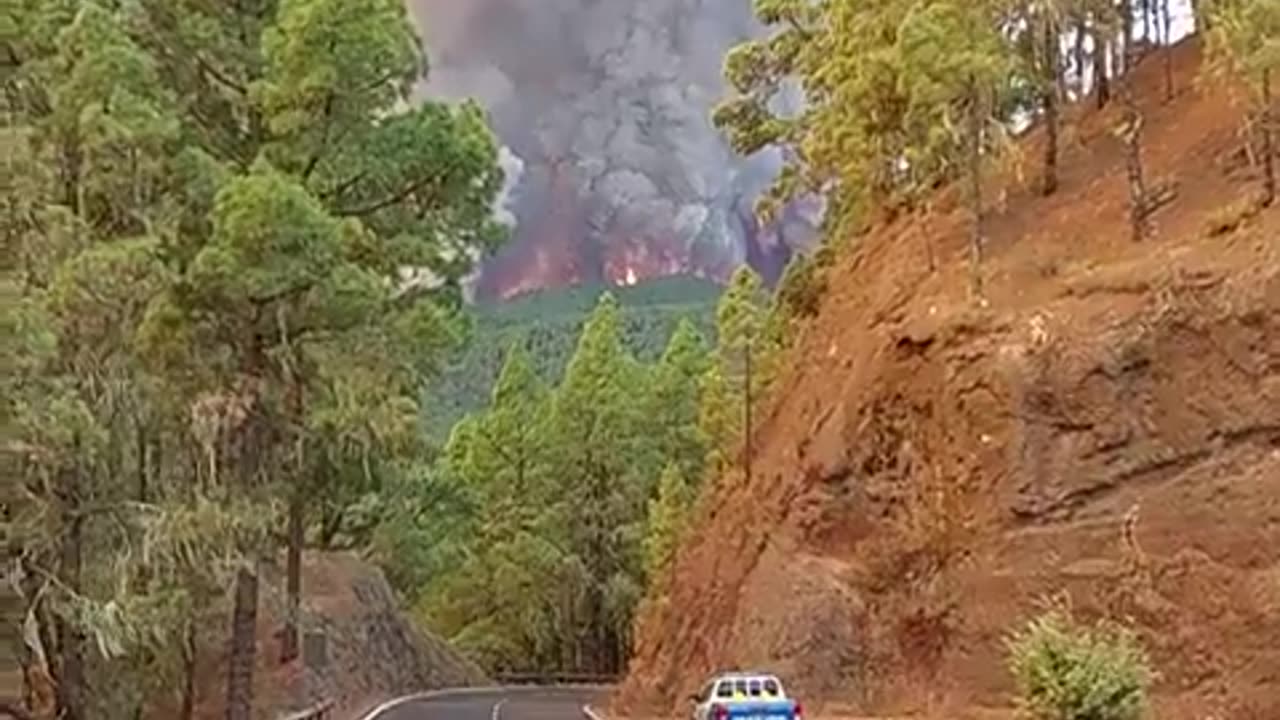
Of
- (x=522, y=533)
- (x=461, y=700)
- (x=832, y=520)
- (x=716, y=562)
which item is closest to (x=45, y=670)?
(x=832, y=520)

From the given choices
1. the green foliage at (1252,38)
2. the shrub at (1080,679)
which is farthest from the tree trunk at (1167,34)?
the shrub at (1080,679)

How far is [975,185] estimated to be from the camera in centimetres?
3700

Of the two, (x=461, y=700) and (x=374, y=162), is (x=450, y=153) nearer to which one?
(x=374, y=162)

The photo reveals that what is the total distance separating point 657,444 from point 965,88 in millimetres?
49627

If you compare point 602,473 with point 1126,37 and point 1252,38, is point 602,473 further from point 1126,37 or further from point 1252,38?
point 1252,38

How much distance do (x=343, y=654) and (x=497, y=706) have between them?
5.67 m

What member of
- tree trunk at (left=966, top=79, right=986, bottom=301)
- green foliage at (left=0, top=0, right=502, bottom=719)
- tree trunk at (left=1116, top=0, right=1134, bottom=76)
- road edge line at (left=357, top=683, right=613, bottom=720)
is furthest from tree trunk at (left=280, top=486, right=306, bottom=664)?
tree trunk at (left=1116, top=0, right=1134, bottom=76)

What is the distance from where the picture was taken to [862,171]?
44906 mm

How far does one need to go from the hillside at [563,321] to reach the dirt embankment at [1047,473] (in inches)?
4301

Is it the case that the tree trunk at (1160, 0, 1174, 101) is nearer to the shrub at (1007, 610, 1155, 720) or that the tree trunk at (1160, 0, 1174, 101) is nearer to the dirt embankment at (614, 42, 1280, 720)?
the dirt embankment at (614, 42, 1280, 720)

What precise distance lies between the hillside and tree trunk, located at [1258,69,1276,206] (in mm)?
111529

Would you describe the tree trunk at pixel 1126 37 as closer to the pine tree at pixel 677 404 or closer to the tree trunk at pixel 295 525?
the tree trunk at pixel 295 525

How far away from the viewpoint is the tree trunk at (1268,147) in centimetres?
3281

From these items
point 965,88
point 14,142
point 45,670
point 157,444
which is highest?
point 965,88
